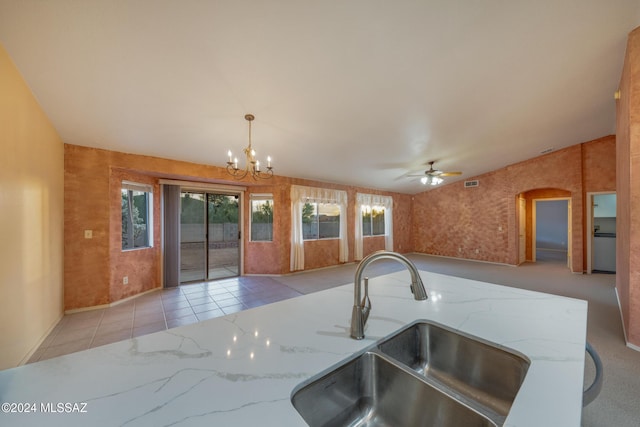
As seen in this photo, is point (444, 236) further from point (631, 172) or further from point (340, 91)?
point (340, 91)

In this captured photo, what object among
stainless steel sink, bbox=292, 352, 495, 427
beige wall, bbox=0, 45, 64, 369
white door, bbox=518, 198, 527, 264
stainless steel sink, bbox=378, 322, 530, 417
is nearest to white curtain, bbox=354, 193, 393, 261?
white door, bbox=518, 198, 527, 264

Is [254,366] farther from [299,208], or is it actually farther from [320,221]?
[320,221]

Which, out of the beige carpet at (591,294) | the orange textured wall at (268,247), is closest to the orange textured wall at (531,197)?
the beige carpet at (591,294)

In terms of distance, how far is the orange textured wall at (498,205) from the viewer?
5.34m

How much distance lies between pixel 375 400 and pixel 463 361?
1.38ft

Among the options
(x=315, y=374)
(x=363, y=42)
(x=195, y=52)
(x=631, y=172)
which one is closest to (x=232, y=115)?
(x=195, y=52)

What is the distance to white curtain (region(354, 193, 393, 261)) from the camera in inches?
262

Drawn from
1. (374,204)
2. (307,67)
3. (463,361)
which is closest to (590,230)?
(374,204)

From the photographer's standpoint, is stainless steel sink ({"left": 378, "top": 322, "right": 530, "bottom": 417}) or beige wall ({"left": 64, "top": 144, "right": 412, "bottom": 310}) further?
beige wall ({"left": 64, "top": 144, "right": 412, "bottom": 310})

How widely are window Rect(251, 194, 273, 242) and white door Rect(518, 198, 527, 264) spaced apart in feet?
21.6

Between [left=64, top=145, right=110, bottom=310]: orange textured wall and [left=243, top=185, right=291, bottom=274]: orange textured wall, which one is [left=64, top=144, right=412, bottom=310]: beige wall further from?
[left=243, top=185, right=291, bottom=274]: orange textured wall

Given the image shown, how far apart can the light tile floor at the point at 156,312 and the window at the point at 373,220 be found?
3.50 meters

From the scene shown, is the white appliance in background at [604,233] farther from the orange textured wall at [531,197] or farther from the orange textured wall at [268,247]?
the orange textured wall at [268,247]

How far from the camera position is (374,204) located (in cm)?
720
